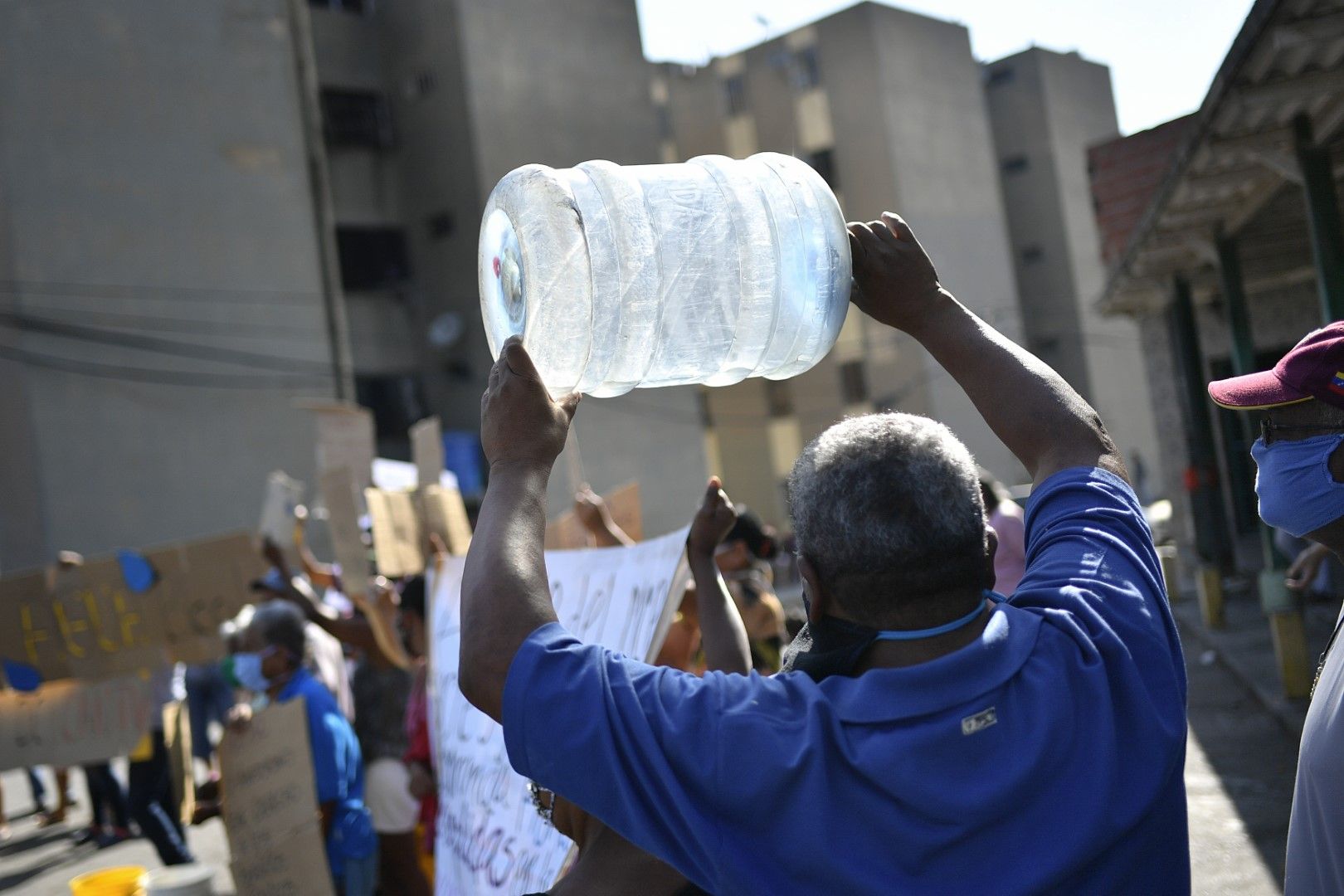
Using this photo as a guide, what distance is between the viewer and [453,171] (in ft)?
79.2

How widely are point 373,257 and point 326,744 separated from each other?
21.9 meters

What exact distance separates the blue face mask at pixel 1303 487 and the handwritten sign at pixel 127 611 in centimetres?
568

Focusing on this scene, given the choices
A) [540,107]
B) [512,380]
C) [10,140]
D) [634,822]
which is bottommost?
[634,822]

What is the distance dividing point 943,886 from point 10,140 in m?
19.1

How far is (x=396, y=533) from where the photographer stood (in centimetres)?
507

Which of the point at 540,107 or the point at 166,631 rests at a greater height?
the point at 540,107

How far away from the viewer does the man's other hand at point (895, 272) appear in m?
2.02

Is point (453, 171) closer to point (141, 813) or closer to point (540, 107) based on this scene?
point (540, 107)

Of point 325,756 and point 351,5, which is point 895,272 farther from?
point 351,5

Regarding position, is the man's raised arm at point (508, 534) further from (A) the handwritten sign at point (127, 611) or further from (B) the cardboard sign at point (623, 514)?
(A) the handwritten sign at point (127, 611)

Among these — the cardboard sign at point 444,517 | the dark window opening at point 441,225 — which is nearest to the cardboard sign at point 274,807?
the cardboard sign at point 444,517

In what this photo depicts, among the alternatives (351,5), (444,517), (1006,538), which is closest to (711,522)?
(1006,538)

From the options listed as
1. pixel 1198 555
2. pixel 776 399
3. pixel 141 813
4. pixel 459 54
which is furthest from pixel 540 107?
pixel 141 813

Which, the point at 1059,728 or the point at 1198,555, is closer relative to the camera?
the point at 1059,728
